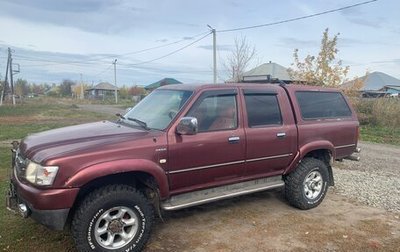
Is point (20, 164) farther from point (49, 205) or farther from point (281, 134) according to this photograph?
point (281, 134)

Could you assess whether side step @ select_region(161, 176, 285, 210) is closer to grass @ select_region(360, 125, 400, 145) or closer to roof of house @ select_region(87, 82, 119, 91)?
grass @ select_region(360, 125, 400, 145)

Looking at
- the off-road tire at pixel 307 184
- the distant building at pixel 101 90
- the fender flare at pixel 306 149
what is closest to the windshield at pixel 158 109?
the fender flare at pixel 306 149

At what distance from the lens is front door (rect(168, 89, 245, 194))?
438cm

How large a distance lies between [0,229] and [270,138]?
372 centimetres

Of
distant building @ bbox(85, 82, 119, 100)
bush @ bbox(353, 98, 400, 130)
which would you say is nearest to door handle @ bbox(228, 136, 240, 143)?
bush @ bbox(353, 98, 400, 130)

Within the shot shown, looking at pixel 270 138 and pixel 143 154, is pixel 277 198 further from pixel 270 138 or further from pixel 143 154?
pixel 143 154

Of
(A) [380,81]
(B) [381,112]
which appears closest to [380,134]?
(B) [381,112]

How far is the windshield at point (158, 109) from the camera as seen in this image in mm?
4590

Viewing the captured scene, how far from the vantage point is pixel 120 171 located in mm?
3865

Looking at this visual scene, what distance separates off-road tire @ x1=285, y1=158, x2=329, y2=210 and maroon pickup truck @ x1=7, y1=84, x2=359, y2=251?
0.05ft

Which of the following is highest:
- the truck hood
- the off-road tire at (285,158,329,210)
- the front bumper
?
the truck hood

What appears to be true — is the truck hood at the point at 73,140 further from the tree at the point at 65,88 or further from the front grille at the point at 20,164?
the tree at the point at 65,88

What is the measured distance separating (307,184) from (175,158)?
8.40 feet

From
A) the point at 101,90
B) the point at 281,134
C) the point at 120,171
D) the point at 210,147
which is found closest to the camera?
the point at 120,171
